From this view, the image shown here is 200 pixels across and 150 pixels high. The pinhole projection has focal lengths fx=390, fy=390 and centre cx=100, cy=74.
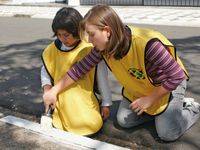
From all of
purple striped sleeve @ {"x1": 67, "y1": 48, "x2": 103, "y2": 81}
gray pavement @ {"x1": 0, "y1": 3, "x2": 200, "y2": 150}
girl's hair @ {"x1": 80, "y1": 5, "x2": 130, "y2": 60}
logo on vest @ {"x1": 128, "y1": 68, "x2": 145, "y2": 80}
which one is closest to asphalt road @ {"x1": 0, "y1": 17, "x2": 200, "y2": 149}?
gray pavement @ {"x1": 0, "y1": 3, "x2": 200, "y2": 150}

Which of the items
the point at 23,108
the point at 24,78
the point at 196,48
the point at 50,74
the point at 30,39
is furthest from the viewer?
the point at 30,39

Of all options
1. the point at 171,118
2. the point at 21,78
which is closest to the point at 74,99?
the point at 171,118

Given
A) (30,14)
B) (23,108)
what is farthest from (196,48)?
(30,14)

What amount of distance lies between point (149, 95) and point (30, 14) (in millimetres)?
11482

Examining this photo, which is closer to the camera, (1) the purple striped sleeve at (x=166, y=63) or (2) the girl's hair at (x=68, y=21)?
(1) the purple striped sleeve at (x=166, y=63)

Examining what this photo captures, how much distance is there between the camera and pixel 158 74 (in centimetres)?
289

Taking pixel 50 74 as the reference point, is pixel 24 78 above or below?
below

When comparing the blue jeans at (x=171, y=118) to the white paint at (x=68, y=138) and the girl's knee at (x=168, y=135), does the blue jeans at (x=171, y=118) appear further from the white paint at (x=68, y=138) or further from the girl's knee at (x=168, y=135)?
the white paint at (x=68, y=138)

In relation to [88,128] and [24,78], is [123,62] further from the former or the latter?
[24,78]

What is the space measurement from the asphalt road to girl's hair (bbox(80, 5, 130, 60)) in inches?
32.4

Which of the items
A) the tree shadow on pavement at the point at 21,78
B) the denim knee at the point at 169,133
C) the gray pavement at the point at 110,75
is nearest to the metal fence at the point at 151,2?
the gray pavement at the point at 110,75

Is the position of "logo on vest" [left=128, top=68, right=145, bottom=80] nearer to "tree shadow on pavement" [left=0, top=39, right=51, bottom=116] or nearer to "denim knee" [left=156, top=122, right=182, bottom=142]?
"denim knee" [left=156, top=122, right=182, bottom=142]

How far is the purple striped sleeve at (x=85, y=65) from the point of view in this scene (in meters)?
3.14

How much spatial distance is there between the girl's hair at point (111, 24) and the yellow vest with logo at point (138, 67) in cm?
10
